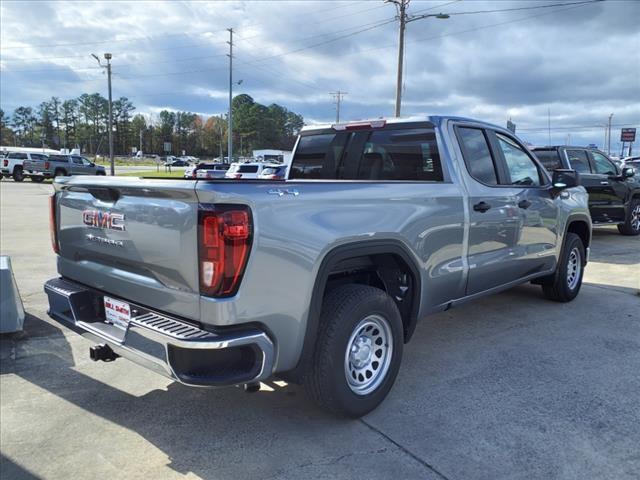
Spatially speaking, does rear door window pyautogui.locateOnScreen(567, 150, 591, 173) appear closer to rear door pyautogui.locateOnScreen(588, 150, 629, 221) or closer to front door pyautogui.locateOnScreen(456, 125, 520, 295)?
rear door pyautogui.locateOnScreen(588, 150, 629, 221)

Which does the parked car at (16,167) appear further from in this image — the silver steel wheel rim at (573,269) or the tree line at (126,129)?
the tree line at (126,129)

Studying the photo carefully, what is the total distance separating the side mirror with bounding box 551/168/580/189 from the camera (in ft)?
16.5

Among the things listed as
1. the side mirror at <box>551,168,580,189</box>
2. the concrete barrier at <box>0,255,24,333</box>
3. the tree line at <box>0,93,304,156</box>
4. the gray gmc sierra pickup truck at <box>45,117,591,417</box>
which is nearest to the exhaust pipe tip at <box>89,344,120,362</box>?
the gray gmc sierra pickup truck at <box>45,117,591,417</box>

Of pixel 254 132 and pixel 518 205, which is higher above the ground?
pixel 254 132

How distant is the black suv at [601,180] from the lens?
1030 centimetres

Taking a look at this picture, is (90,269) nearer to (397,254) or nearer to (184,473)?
(184,473)

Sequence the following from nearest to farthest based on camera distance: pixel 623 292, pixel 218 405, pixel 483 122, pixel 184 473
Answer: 1. pixel 184 473
2. pixel 218 405
3. pixel 483 122
4. pixel 623 292

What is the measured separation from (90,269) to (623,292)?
249 inches

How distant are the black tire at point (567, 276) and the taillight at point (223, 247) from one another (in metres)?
4.36

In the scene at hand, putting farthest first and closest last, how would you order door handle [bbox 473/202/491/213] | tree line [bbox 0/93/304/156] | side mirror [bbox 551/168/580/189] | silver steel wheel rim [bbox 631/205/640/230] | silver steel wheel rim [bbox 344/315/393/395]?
tree line [bbox 0/93/304/156], silver steel wheel rim [bbox 631/205/640/230], side mirror [bbox 551/168/580/189], door handle [bbox 473/202/491/213], silver steel wheel rim [bbox 344/315/393/395]

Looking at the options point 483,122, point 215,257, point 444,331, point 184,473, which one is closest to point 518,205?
point 483,122

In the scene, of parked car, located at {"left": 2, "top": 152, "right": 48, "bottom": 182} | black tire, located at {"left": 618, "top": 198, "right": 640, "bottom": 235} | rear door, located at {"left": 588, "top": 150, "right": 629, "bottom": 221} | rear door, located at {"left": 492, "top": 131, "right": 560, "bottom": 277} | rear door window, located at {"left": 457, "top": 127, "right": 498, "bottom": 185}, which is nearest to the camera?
rear door window, located at {"left": 457, "top": 127, "right": 498, "bottom": 185}

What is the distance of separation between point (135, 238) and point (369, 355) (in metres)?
1.60

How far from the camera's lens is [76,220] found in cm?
321
